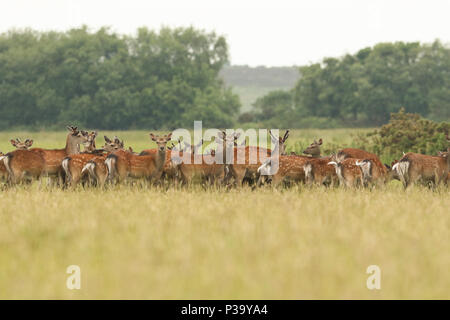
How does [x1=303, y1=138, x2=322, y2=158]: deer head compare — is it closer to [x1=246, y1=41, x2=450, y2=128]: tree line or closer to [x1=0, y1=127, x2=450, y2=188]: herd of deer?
[x1=0, y1=127, x2=450, y2=188]: herd of deer

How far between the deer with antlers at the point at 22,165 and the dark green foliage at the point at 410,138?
11377 mm

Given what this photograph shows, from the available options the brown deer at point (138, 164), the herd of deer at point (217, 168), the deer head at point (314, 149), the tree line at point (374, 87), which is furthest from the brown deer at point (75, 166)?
the tree line at point (374, 87)

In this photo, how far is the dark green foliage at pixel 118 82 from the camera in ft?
180

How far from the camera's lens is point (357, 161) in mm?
12164

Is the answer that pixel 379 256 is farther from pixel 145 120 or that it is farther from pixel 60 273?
pixel 145 120

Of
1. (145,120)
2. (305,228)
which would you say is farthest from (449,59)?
(305,228)

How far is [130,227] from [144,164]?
5.16 meters

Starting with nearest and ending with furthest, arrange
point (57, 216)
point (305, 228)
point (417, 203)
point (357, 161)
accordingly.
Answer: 1. point (305, 228)
2. point (57, 216)
3. point (417, 203)
4. point (357, 161)

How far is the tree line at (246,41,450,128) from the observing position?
198 feet

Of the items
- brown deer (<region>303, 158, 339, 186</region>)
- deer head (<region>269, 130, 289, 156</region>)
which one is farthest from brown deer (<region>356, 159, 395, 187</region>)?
deer head (<region>269, 130, 289, 156</region>)

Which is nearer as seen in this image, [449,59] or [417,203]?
[417,203]

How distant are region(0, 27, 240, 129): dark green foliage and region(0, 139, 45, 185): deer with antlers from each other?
4159cm

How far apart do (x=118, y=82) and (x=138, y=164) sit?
4487cm

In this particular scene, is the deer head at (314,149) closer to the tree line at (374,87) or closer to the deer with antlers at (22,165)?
the deer with antlers at (22,165)
